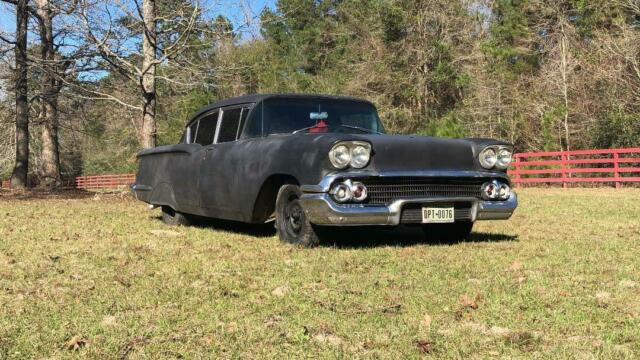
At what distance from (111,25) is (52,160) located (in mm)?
11309

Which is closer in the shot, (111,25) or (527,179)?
(111,25)

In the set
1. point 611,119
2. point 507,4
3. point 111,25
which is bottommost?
point 611,119

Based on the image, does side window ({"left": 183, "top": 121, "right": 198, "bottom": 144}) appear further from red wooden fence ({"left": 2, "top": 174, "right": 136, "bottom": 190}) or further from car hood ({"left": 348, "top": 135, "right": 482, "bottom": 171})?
red wooden fence ({"left": 2, "top": 174, "right": 136, "bottom": 190})

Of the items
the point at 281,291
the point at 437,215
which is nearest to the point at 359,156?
the point at 437,215

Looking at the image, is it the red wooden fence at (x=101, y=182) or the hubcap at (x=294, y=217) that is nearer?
the hubcap at (x=294, y=217)

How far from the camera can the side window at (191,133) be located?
25.9ft

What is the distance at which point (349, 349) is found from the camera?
291 cm

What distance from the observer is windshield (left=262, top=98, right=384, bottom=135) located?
649 cm

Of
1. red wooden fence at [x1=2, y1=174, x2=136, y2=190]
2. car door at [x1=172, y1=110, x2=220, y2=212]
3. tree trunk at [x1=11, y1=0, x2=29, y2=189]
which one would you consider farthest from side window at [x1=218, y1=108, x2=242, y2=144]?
red wooden fence at [x1=2, y1=174, x2=136, y2=190]

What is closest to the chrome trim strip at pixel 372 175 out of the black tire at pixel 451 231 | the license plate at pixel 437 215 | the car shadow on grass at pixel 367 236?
the license plate at pixel 437 215

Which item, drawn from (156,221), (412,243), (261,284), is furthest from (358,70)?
(261,284)

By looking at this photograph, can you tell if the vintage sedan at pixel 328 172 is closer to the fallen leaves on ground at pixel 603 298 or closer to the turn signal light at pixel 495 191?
the turn signal light at pixel 495 191

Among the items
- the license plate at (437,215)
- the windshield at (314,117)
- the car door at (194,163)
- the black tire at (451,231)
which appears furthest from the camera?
the car door at (194,163)

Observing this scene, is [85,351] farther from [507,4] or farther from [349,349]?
[507,4]
